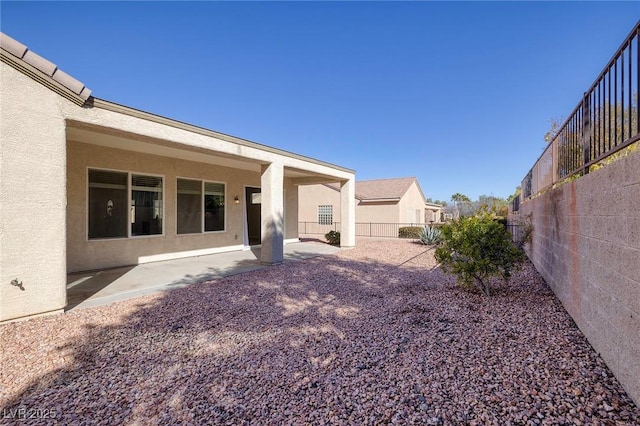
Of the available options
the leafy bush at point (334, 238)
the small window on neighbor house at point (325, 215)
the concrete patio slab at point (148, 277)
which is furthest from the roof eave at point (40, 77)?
the small window on neighbor house at point (325, 215)

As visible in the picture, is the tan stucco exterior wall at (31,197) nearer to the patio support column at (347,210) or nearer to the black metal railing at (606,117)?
the black metal railing at (606,117)

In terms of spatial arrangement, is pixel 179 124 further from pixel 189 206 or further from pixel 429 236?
pixel 429 236

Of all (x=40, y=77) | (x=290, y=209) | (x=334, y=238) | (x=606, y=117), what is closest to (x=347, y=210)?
(x=334, y=238)

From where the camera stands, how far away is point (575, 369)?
8.88 ft

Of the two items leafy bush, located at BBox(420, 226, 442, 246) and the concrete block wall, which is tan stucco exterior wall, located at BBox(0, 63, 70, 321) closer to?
the concrete block wall

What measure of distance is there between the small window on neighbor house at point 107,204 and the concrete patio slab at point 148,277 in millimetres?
1108

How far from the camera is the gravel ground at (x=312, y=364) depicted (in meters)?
2.27

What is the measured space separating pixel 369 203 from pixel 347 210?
10594 millimetres

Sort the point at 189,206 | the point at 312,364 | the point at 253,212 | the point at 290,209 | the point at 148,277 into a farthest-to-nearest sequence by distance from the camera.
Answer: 1. the point at 290,209
2. the point at 253,212
3. the point at 189,206
4. the point at 148,277
5. the point at 312,364

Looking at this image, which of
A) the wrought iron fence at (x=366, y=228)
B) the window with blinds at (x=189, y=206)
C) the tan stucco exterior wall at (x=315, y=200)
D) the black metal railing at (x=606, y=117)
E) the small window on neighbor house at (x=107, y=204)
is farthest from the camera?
the tan stucco exterior wall at (x=315, y=200)

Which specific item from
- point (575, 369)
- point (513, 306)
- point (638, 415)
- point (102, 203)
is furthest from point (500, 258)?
point (102, 203)

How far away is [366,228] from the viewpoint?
22.6 m

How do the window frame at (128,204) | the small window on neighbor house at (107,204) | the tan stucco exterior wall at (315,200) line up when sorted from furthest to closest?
the tan stucco exterior wall at (315,200) → the small window on neighbor house at (107,204) → the window frame at (128,204)

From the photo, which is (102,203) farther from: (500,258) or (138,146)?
(500,258)
